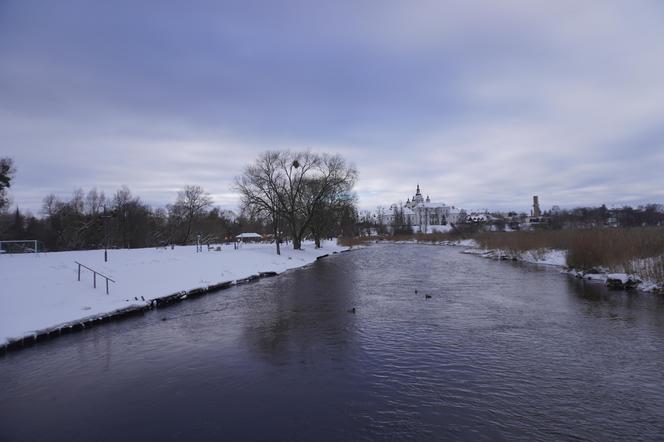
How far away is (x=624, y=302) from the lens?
19.5 meters

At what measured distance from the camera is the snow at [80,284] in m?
15.8

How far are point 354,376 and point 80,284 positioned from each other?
1642cm

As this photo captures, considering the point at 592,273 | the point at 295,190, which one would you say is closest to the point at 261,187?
the point at 295,190

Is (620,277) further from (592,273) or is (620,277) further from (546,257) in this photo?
(546,257)

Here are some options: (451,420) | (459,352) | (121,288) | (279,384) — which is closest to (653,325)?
(459,352)

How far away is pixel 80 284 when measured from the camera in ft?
65.8

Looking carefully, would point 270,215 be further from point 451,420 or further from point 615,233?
point 451,420

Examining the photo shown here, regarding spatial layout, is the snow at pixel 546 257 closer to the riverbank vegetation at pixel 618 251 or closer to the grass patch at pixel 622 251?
the riverbank vegetation at pixel 618 251

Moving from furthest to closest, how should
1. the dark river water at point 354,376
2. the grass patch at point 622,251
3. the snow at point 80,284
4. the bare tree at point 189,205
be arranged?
the bare tree at point 189,205 → the grass patch at point 622,251 → the snow at point 80,284 → the dark river water at point 354,376

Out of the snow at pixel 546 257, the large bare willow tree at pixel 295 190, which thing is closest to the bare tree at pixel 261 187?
the large bare willow tree at pixel 295 190

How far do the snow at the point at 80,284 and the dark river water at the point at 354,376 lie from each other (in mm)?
1678

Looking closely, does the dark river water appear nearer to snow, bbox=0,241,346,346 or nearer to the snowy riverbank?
snow, bbox=0,241,346,346

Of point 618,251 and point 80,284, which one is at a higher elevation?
point 618,251

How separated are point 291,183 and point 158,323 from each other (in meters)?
43.1
